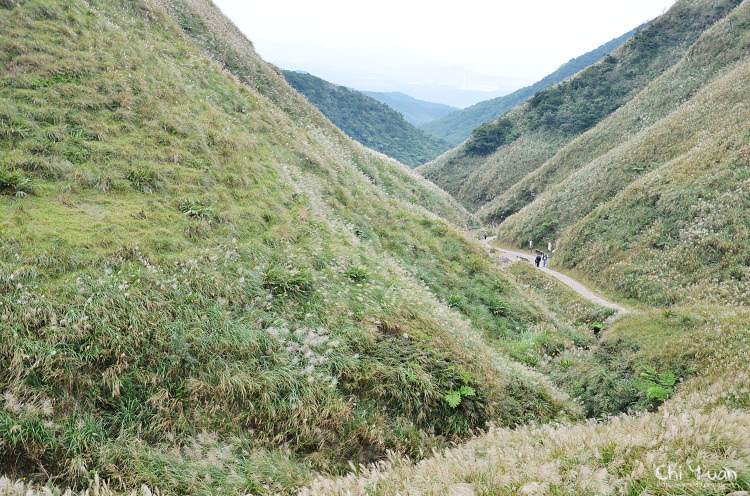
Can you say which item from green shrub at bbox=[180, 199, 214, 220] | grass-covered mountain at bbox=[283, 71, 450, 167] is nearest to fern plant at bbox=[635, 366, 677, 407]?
green shrub at bbox=[180, 199, 214, 220]

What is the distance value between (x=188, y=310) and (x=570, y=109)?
87.4 m

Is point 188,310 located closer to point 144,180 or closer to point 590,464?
point 144,180

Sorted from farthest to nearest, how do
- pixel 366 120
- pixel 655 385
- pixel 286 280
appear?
pixel 366 120 < pixel 655 385 < pixel 286 280

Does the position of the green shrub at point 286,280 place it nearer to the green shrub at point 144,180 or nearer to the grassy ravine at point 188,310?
the grassy ravine at point 188,310

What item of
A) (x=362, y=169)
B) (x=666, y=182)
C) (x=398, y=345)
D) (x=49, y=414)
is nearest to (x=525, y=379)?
(x=398, y=345)

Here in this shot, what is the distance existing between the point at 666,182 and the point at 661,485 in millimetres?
31703

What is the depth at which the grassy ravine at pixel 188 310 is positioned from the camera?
4.86m

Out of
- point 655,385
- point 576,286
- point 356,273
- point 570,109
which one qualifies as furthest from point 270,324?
point 570,109

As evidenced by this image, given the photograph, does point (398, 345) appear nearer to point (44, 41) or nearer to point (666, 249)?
point (44, 41)

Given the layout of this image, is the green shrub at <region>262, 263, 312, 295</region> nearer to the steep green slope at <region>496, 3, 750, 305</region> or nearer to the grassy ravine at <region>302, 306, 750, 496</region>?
the grassy ravine at <region>302, 306, 750, 496</region>

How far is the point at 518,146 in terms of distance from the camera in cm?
7856

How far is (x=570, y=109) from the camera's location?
75.2 meters

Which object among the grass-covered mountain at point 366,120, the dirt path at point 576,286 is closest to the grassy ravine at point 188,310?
the dirt path at point 576,286

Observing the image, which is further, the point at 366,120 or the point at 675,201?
the point at 366,120
